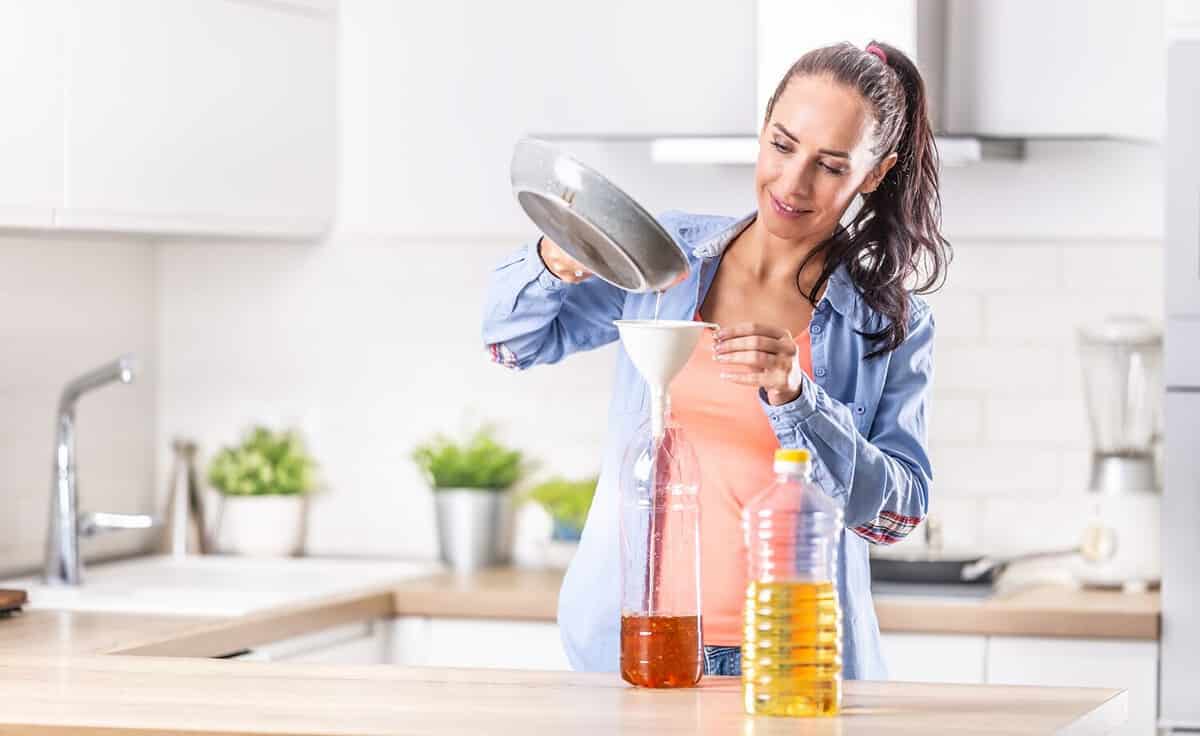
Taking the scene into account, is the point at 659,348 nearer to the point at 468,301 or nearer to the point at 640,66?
the point at 640,66

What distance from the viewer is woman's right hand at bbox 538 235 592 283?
2258 mm

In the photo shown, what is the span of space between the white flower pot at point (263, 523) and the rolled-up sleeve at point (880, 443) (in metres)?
1.94

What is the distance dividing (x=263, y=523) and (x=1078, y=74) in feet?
6.25

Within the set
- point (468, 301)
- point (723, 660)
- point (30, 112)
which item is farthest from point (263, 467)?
point (723, 660)

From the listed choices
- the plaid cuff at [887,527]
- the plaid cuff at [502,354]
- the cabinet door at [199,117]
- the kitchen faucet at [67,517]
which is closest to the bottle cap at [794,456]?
the plaid cuff at [887,527]

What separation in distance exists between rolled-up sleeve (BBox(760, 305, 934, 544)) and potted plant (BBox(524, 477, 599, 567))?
1486mm

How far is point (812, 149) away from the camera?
230 cm

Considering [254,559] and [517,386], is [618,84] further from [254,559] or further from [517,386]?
[254,559]

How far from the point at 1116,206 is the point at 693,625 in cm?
197

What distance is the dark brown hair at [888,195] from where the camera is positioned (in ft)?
7.67

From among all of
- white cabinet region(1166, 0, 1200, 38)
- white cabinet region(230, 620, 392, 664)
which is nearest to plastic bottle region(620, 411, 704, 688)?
white cabinet region(230, 620, 392, 664)

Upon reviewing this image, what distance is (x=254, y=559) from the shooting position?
4062mm

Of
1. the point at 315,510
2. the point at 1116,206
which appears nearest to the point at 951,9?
the point at 1116,206

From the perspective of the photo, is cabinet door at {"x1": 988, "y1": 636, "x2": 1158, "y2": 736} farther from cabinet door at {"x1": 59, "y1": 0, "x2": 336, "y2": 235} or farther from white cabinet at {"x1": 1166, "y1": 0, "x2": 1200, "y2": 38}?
cabinet door at {"x1": 59, "y1": 0, "x2": 336, "y2": 235}
